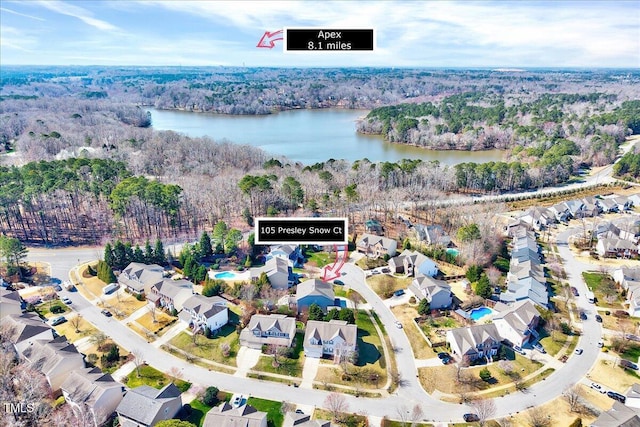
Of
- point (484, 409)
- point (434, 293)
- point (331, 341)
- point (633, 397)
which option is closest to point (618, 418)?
point (633, 397)

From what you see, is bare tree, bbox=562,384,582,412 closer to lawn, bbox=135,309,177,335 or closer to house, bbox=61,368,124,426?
house, bbox=61,368,124,426

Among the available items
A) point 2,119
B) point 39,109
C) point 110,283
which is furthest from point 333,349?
point 39,109

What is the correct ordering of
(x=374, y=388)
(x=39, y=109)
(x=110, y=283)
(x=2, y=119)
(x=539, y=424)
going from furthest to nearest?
(x=39, y=109)
(x=2, y=119)
(x=110, y=283)
(x=374, y=388)
(x=539, y=424)

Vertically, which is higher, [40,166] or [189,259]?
[40,166]

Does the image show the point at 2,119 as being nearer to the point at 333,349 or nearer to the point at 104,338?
the point at 104,338

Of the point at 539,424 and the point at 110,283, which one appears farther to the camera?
the point at 110,283

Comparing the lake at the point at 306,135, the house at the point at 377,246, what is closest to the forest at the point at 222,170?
the lake at the point at 306,135

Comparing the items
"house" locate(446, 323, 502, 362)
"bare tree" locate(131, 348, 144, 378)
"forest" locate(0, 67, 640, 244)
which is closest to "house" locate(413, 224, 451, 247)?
"forest" locate(0, 67, 640, 244)
